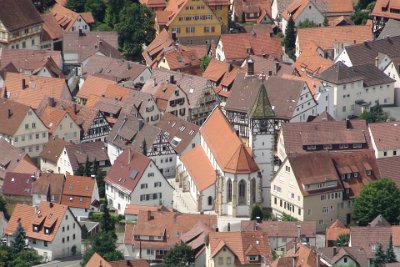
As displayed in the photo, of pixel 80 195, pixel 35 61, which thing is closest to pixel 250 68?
pixel 80 195

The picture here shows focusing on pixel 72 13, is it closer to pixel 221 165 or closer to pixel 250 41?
pixel 250 41

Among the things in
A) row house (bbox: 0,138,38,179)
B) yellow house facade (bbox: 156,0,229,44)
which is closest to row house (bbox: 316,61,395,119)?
yellow house facade (bbox: 156,0,229,44)

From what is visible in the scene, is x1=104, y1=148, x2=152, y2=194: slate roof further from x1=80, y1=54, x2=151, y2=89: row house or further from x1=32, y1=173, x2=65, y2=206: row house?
x1=80, y1=54, x2=151, y2=89: row house

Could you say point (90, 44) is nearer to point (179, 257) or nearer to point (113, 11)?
point (113, 11)

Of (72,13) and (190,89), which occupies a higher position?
(72,13)

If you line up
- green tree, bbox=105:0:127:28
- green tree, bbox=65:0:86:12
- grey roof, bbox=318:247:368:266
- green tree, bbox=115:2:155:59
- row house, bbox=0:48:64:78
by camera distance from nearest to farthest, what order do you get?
1. grey roof, bbox=318:247:368:266
2. row house, bbox=0:48:64:78
3. green tree, bbox=115:2:155:59
4. green tree, bbox=105:0:127:28
5. green tree, bbox=65:0:86:12

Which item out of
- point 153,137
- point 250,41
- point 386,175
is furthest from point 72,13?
point 386,175
